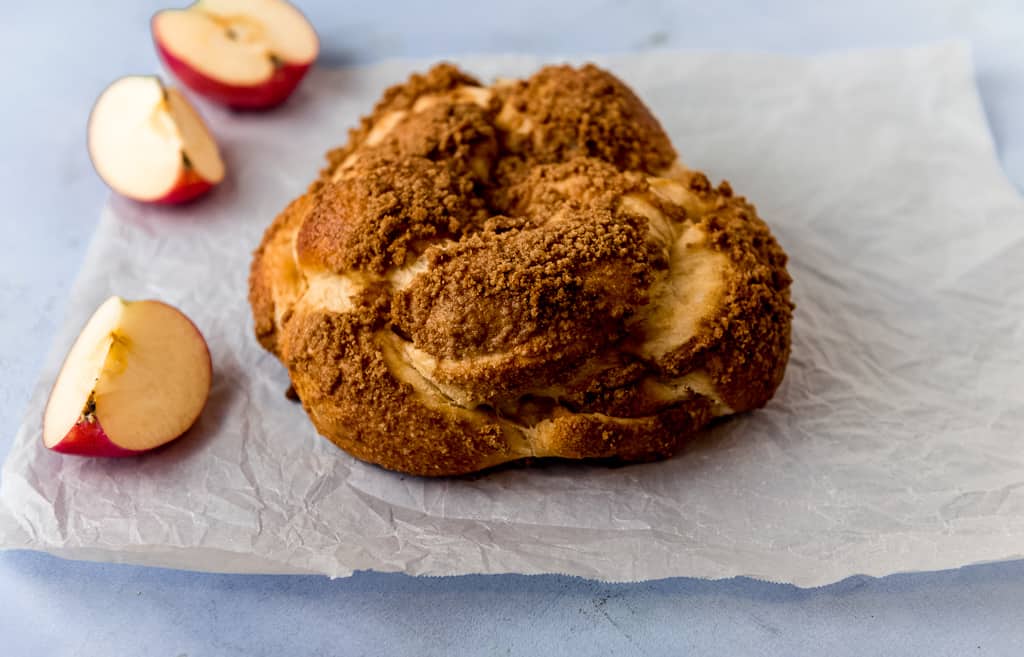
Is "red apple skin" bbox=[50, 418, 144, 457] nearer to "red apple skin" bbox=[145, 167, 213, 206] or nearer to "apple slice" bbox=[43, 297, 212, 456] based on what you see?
"apple slice" bbox=[43, 297, 212, 456]

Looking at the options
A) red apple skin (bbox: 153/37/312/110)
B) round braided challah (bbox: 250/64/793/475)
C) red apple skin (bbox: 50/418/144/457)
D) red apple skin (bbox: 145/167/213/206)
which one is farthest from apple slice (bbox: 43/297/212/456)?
red apple skin (bbox: 153/37/312/110)

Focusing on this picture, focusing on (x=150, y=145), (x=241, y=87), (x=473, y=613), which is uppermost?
(x=241, y=87)

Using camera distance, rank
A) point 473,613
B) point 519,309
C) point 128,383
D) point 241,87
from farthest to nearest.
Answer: point 241,87 < point 128,383 < point 473,613 < point 519,309

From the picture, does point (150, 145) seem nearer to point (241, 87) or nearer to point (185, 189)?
point (185, 189)

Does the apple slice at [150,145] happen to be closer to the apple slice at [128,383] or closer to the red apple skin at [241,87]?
the red apple skin at [241,87]

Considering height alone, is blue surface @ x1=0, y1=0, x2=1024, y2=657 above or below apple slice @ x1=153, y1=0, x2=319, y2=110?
below

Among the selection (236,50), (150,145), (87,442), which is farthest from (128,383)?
(236,50)
